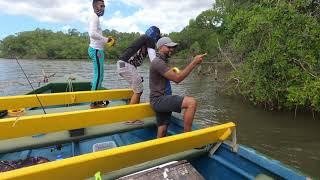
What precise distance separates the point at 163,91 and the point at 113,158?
1.81 metres

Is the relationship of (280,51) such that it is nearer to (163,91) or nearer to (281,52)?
(281,52)

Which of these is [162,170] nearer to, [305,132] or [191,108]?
[191,108]

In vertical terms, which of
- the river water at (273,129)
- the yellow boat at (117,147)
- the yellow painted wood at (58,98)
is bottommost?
the river water at (273,129)

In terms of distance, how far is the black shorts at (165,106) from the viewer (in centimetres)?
436

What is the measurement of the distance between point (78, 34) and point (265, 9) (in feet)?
301

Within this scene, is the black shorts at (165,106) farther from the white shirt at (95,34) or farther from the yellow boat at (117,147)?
the white shirt at (95,34)

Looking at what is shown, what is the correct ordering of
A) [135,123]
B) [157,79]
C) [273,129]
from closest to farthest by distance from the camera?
[157,79] < [135,123] < [273,129]

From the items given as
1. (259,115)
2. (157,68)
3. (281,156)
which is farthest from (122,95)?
(259,115)

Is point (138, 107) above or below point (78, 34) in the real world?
below

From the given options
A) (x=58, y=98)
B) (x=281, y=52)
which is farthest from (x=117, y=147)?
(x=281, y=52)

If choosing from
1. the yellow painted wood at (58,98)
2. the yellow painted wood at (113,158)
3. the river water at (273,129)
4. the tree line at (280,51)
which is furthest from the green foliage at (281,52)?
the yellow painted wood at (113,158)

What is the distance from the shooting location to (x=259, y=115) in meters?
13.7

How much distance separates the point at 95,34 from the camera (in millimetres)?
5805

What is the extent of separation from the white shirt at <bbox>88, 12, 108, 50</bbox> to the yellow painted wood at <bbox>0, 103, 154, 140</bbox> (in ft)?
5.88
